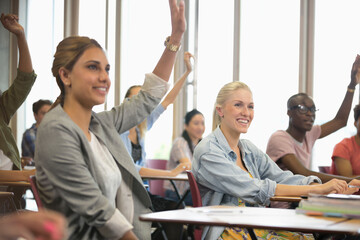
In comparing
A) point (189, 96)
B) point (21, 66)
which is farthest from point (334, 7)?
point (21, 66)

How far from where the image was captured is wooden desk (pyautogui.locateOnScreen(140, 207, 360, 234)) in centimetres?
151

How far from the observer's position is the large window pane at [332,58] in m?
6.04

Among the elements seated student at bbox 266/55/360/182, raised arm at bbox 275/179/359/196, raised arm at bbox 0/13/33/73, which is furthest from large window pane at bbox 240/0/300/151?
raised arm at bbox 0/13/33/73

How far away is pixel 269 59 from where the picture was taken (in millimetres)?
6633

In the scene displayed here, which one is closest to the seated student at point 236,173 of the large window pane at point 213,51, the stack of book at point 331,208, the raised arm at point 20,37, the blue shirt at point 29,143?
the stack of book at point 331,208

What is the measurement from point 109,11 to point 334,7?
3575 millimetres

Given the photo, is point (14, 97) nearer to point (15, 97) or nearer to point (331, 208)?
point (15, 97)

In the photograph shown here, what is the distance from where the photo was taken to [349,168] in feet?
13.4

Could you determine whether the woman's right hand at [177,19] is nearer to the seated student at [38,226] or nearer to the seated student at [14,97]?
the seated student at [14,97]

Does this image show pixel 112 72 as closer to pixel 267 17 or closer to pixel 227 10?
pixel 227 10

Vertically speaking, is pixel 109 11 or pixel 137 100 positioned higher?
pixel 109 11

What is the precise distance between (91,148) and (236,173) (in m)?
0.88

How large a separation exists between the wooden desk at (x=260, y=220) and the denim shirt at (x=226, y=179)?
509 millimetres

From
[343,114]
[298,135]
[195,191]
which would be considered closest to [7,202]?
[195,191]
